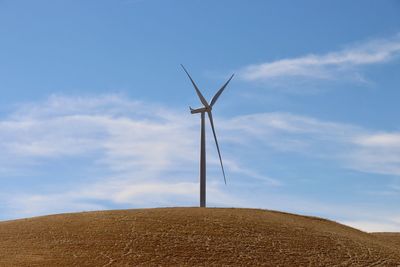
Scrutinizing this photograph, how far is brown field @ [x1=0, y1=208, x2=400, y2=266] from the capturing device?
46.2 meters

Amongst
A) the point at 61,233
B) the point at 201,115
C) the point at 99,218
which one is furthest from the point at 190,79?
the point at 61,233

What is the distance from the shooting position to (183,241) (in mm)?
49719

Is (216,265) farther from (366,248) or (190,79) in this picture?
(190,79)

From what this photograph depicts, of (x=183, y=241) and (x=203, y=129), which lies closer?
(x=183, y=241)

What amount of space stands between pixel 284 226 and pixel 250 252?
874 cm

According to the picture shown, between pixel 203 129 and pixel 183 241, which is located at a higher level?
pixel 203 129

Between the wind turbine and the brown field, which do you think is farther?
the wind turbine

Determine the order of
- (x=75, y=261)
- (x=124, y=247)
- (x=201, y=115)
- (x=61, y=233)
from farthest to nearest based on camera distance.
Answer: (x=201, y=115)
(x=61, y=233)
(x=124, y=247)
(x=75, y=261)

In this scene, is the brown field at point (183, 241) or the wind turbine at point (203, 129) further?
the wind turbine at point (203, 129)

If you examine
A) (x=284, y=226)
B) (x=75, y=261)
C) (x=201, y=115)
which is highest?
(x=201, y=115)

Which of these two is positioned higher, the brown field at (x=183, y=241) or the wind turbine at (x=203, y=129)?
the wind turbine at (x=203, y=129)

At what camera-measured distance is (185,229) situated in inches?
2069

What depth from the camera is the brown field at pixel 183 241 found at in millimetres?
46250

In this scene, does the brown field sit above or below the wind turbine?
below
